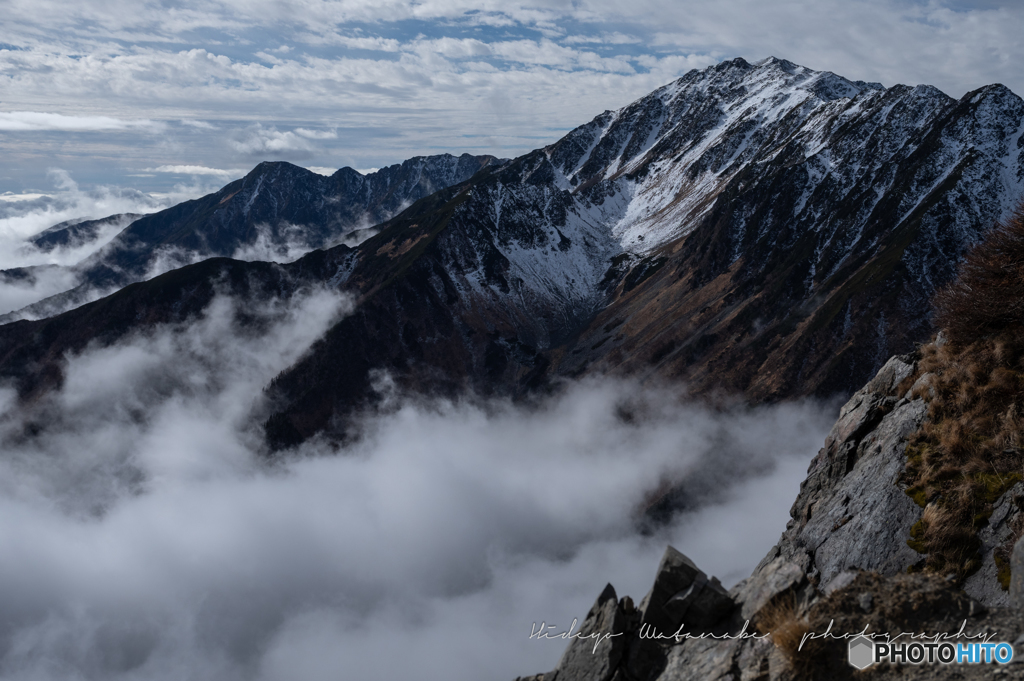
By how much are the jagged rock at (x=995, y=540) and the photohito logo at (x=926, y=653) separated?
3.86 meters

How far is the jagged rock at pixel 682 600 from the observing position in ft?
55.3

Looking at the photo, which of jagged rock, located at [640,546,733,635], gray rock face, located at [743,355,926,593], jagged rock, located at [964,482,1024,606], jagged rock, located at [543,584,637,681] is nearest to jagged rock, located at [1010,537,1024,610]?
jagged rock, located at [964,482,1024,606]

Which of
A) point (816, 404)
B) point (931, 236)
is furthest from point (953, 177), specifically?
point (816, 404)

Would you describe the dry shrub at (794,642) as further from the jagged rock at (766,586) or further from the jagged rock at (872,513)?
the jagged rock at (872,513)

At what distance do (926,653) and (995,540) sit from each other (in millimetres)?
6260

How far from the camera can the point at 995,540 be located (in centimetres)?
1551

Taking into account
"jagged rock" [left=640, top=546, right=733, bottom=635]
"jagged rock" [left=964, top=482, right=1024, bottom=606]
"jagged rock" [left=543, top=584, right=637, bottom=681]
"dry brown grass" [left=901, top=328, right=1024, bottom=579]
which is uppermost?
"dry brown grass" [left=901, top=328, right=1024, bottom=579]

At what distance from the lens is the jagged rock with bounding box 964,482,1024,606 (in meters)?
14.5

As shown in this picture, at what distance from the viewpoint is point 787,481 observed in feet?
585

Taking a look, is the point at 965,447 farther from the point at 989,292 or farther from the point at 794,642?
the point at 794,642

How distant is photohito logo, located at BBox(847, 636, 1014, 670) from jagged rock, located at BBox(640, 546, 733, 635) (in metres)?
4.88

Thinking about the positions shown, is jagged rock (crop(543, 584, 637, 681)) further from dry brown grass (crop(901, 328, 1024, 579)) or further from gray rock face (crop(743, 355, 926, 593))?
dry brown grass (crop(901, 328, 1024, 579))

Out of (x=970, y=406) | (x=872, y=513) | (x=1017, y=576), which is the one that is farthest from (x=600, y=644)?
(x=970, y=406)

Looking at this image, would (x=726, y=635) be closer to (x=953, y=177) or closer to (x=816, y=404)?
(x=816, y=404)
